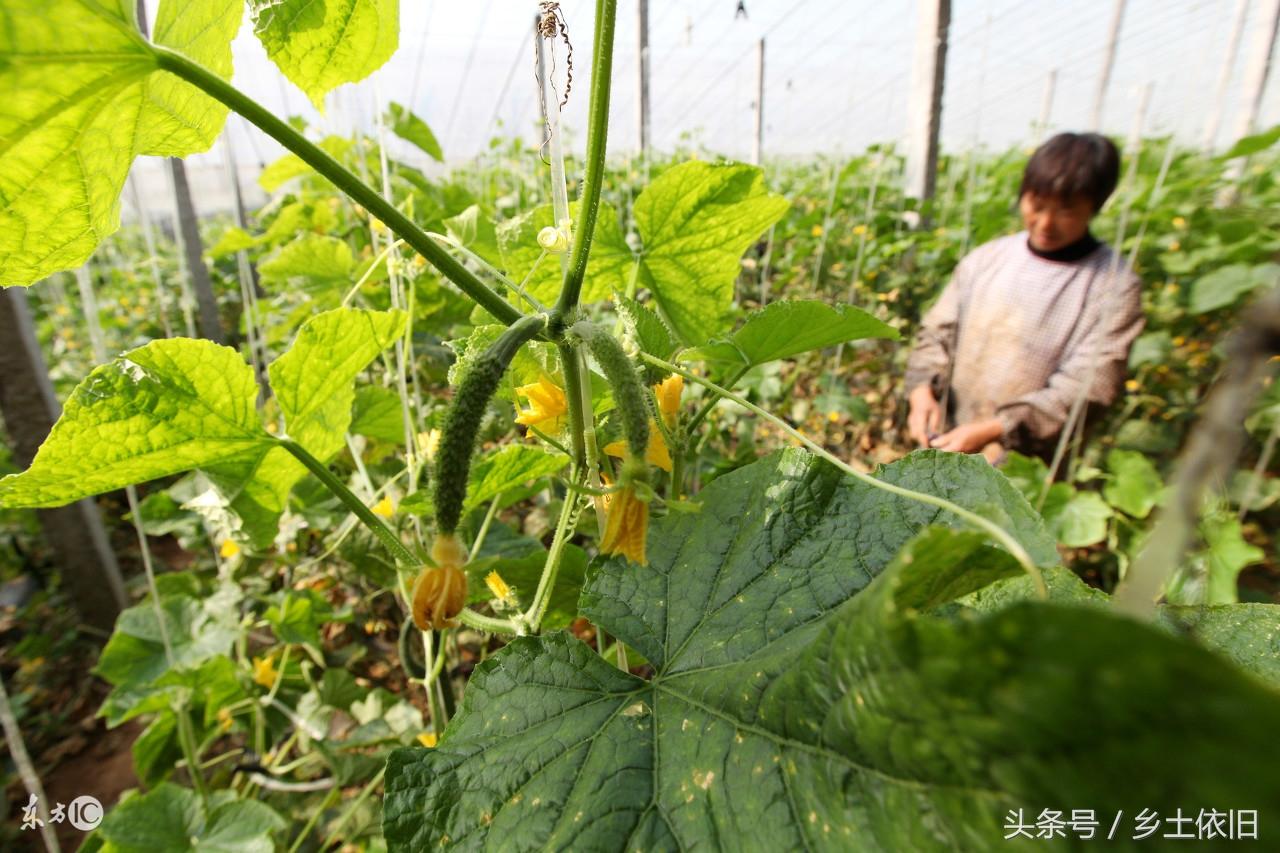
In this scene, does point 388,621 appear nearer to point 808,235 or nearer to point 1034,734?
point 1034,734

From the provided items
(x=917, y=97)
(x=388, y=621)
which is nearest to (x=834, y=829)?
(x=388, y=621)

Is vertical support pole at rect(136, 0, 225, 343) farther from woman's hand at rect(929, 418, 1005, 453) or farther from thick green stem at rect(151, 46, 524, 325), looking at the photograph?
woman's hand at rect(929, 418, 1005, 453)

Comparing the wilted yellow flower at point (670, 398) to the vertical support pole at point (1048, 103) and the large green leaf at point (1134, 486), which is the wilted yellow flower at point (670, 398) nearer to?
the large green leaf at point (1134, 486)

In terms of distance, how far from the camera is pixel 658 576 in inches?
27.6

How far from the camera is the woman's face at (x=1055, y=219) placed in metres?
2.64

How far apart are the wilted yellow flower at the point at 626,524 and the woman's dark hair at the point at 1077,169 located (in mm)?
2746

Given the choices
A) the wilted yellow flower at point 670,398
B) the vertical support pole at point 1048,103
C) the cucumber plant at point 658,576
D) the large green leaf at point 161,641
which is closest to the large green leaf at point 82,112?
the cucumber plant at point 658,576

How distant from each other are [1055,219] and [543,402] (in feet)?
8.79

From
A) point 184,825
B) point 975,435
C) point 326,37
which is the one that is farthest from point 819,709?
point 975,435

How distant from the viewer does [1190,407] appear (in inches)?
118

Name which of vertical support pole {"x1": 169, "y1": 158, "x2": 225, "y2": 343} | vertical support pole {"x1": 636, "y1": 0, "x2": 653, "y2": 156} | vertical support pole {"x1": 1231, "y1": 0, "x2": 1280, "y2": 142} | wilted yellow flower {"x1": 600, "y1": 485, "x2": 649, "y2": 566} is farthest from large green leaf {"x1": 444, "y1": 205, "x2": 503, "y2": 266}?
vertical support pole {"x1": 1231, "y1": 0, "x2": 1280, "y2": 142}

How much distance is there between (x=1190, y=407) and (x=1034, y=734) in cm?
351

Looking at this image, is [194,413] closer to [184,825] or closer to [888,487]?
[888,487]

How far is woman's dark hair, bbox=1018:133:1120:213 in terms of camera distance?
2584 millimetres
